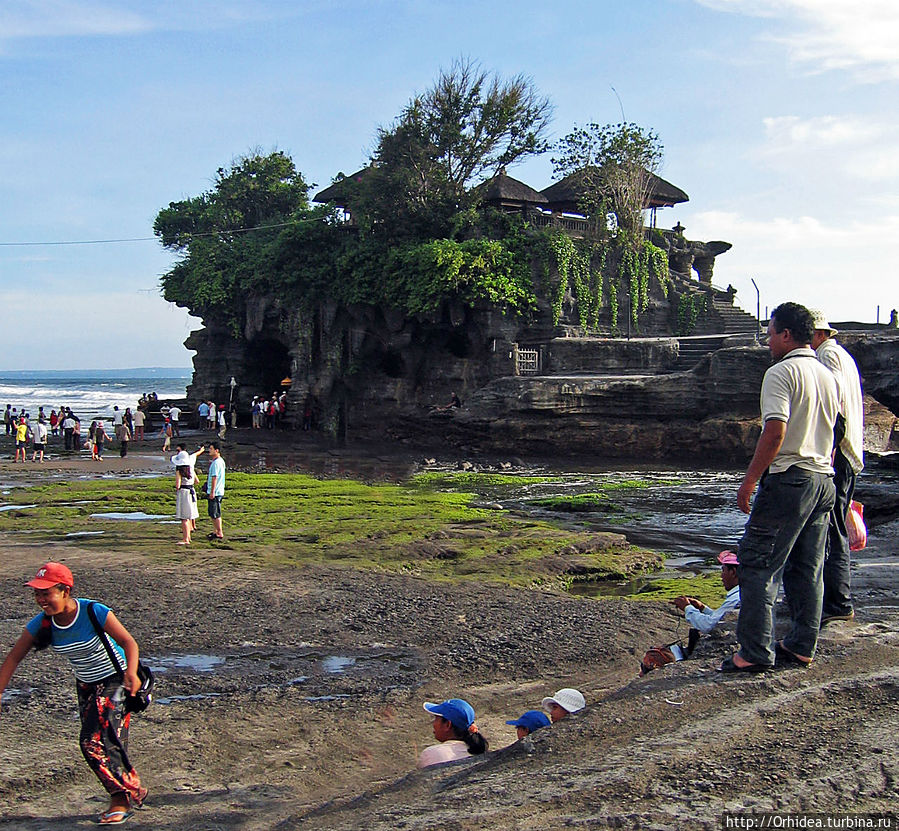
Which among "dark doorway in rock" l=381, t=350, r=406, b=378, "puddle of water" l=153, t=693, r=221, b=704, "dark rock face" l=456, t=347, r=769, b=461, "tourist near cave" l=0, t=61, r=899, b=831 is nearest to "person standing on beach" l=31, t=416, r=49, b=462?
"tourist near cave" l=0, t=61, r=899, b=831

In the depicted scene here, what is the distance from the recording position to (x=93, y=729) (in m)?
4.88

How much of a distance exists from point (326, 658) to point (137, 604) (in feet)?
9.79

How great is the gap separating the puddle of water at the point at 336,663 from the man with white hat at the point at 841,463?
4277 mm

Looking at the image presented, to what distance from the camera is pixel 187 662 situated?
26.5 ft

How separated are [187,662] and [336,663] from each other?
140 cm

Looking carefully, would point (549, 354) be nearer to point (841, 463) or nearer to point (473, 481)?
point (473, 481)

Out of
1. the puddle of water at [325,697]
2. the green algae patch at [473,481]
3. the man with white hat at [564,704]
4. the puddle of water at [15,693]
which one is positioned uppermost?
the man with white hat at [564,704]

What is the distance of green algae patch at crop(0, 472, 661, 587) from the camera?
12.7 meters

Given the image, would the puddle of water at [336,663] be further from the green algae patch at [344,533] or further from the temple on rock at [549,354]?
the temple on rock at [549,354]

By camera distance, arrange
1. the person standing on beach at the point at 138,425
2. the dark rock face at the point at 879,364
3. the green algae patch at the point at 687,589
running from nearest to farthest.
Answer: the green algae patch at the point at 687,589 < the dark rock face at the point at 879,364 < the person standing on beach at the point at 138,425

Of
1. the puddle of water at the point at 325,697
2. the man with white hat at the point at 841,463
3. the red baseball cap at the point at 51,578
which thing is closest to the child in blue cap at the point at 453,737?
the puddle of water at the point at 325,697

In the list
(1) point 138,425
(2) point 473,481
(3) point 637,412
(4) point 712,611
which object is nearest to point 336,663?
(4) point 712,611

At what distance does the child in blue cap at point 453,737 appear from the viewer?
5070 millimetres

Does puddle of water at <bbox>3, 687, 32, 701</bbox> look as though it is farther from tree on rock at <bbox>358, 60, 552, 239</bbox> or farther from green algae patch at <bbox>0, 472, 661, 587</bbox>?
tree on rock at <bbox>358, 60, 552, 239</bbox>
